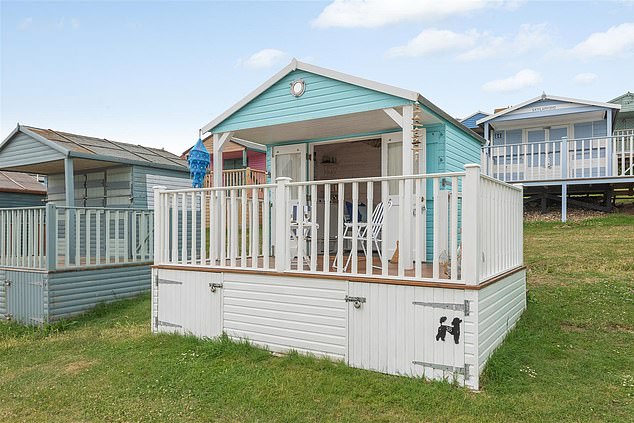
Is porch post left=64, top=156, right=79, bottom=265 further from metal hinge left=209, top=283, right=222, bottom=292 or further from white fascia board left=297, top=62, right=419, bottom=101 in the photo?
white fascia board left=297, top=62, right=419, bottom=101

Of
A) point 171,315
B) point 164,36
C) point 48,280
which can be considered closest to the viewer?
point 171,315

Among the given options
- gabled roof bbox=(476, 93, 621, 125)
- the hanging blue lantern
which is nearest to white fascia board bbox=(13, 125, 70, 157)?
the hanging blue lantern

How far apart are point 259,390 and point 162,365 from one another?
1.20m

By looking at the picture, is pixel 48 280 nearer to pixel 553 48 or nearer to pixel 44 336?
pixel 44 336

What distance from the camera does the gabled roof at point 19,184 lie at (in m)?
12.9

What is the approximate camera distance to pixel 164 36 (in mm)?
10680

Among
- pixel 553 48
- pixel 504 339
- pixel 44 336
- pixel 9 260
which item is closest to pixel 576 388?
pixel 504 339

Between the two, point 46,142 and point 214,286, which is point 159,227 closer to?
point 214,286

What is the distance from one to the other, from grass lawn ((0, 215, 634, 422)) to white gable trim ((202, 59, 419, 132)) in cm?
288

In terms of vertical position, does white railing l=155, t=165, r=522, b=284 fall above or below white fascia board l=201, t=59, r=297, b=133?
below

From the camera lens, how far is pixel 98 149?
28.7 feet

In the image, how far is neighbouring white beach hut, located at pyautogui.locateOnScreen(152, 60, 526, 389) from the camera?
3609mm

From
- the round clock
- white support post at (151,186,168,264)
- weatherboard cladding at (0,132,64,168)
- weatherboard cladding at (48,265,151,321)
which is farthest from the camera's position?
weatherboard cladding at (0,132,64,168)

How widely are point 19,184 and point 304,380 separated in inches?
522
